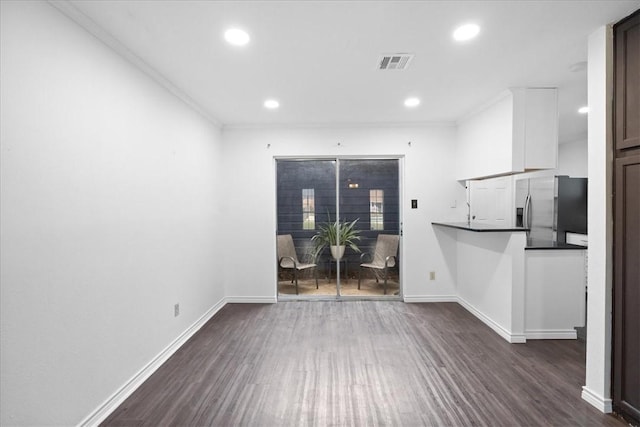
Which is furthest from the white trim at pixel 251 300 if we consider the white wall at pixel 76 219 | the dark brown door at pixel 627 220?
the dark brown door at pixel 627 220

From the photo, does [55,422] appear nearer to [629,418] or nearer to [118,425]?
[118,425]

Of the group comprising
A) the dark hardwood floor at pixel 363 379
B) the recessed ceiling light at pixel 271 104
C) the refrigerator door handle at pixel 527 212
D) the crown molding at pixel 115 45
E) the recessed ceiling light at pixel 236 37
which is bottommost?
the dark hardwood floor at pixel 363 379

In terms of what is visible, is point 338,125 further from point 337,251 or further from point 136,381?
point 136,381

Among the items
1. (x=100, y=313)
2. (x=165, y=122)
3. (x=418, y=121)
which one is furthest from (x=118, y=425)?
(x=418, y=121)

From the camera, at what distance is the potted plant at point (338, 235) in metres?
4.92

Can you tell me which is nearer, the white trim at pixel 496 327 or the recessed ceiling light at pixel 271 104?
the white trim at pixel 496 327

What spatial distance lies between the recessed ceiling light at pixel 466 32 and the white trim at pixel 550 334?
285cm

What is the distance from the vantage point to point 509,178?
13.8ft

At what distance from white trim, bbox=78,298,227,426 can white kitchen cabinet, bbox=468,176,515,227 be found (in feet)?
12.5

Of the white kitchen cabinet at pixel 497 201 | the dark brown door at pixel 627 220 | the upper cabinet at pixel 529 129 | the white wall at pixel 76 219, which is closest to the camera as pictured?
the white wall at pixel 76 219

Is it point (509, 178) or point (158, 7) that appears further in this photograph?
point (509, 178)

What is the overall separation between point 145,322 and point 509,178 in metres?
4.41

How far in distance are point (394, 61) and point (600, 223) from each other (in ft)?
6.13

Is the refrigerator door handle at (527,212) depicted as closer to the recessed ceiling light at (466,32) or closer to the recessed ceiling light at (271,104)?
the recessed ceiling light at (466,32)
